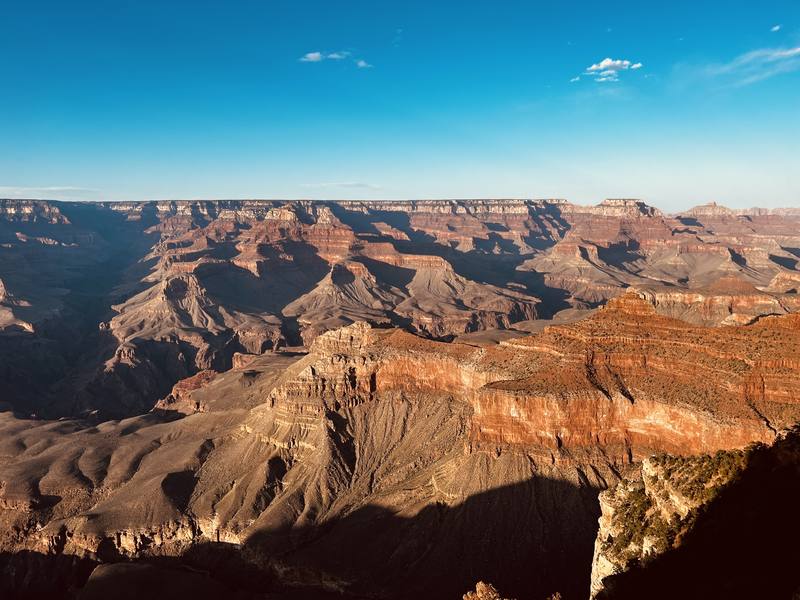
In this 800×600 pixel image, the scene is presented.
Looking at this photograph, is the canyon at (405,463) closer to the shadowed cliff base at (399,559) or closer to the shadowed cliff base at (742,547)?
the shadowed cliff base at (399,559)

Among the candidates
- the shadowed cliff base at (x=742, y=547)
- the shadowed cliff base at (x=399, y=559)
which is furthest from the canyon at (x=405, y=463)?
the shadowed cliff base at (x=742, y=547)

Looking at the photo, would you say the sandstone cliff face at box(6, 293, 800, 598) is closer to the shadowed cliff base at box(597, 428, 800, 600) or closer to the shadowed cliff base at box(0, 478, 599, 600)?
the shadowed cliff base at box(0, 478, 599, 600)

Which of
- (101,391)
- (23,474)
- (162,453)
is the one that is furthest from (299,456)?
(101,391)

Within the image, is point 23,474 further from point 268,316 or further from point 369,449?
point 268,316

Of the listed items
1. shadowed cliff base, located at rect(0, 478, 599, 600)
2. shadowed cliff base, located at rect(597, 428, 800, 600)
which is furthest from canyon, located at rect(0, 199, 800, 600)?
shadowed cliff base, located at rect(597, 428, 800, 600)

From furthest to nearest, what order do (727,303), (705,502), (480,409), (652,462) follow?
1. (727,303)
2. (480,409)
3. (652,462)
4. (705,502)
